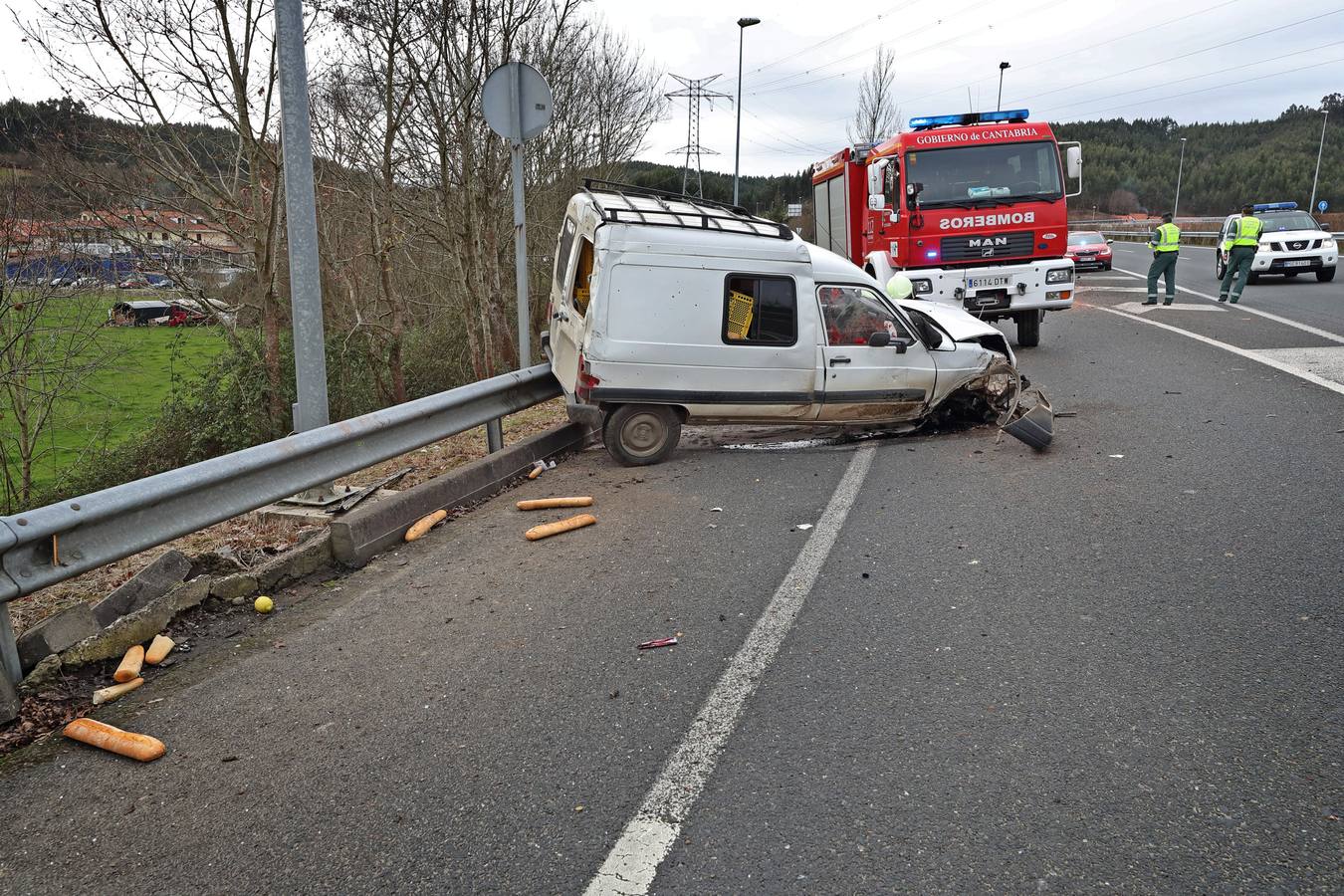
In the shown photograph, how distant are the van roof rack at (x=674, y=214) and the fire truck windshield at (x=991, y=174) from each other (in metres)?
4.88

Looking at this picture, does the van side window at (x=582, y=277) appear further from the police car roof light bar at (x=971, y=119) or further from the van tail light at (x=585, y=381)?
the police car roof light bar at (x=971, y=119)

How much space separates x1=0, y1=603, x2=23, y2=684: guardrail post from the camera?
3.50m

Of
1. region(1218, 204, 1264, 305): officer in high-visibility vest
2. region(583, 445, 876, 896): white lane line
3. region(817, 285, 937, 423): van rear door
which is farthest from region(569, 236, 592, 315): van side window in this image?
region(1218, 204, 1264, 305): officer in high-visibility vest

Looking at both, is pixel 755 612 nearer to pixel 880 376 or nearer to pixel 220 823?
pixel 220 823

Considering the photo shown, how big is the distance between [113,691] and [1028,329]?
12.7m

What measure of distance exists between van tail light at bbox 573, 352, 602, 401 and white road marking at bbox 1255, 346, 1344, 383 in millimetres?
7874

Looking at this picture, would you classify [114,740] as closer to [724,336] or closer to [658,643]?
[658,643]

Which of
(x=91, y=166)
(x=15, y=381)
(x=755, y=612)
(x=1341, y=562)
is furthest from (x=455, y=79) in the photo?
(x=1341, y=562)

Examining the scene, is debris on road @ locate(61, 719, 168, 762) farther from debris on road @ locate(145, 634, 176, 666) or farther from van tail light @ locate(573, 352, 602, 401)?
van tail light @ locate(573, 352, 602, 401)

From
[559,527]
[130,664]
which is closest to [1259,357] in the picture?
[559,527]

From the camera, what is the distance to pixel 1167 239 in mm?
17531

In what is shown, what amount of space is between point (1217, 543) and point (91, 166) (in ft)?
40.4

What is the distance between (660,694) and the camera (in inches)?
143

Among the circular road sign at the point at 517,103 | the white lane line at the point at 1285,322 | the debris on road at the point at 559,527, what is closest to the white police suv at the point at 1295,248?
the white lane line at the point at 1285,322
